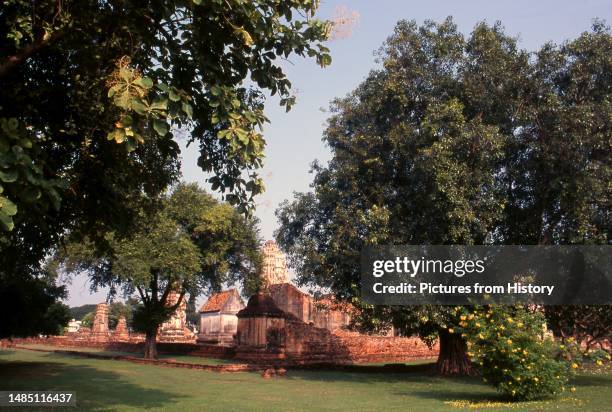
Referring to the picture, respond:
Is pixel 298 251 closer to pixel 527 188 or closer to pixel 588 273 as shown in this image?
pixel 527 188

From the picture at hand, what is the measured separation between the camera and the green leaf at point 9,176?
521 cm

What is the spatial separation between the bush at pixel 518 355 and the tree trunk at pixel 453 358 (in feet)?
28.5

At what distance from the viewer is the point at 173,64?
705 centimetres

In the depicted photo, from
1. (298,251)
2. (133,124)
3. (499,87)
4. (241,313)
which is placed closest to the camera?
(133,124)

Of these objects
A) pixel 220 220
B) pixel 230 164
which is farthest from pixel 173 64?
pixel 220 220

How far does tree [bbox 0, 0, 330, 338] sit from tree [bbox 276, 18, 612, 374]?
842 centimetres

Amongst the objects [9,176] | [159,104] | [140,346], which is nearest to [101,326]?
[140,346]

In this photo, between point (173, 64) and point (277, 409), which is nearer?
point (173, 64)

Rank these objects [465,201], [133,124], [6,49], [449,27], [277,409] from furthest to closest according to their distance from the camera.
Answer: [449,27] → [465,201] → [277,409] → [6,49] → [133,124]

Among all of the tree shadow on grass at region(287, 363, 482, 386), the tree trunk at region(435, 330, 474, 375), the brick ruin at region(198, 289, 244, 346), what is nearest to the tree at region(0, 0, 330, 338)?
the tree shadow on grass at region(287, 363, 482, 386)

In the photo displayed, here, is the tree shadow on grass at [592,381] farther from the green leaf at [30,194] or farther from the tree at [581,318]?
the green leaf at [30,194]

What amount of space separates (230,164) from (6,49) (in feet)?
10.6

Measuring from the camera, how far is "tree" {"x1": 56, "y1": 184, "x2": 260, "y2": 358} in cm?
2827

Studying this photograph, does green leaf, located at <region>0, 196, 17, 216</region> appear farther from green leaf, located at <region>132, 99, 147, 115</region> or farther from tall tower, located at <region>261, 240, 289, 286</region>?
tall tower, located at <region>261, 240, 289, 286</region>
